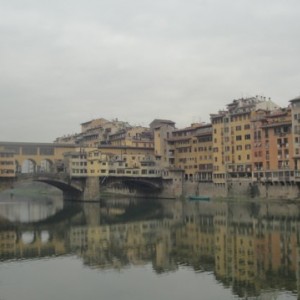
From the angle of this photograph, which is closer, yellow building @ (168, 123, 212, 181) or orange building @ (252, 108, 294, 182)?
orange building @ (252, 108, 294, 182)

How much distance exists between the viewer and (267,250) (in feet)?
119

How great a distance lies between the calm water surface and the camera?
1040 inches

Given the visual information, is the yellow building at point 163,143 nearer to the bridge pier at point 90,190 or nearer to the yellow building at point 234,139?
the yellow building at point 234,139

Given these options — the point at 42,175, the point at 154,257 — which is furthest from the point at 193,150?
the point at 154,257

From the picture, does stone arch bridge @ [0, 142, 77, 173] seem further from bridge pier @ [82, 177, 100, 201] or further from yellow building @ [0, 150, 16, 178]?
bridge pier @ [82, 177, 100, 201]

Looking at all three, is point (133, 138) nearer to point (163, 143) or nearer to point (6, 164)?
point (163, 143)

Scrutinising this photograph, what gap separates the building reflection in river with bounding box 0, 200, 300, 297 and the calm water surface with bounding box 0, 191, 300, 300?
0.07 metres

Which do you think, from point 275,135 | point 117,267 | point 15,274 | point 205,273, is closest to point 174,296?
point 205,273

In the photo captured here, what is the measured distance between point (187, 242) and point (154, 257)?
22.4 ft

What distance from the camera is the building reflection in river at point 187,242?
30.2m

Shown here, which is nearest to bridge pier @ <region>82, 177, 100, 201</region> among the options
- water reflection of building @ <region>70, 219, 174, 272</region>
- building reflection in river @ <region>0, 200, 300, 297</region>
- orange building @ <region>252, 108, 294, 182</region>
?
building reflection in river @ <region>0, 200, 300, 297</region>

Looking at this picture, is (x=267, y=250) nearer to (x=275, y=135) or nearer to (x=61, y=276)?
(x=61, y=276)

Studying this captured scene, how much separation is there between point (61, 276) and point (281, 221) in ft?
98.0

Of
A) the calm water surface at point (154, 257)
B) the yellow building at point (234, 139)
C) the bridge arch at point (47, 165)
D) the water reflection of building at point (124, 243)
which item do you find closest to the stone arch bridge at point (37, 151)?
the bridge arch at point (47, 165)
